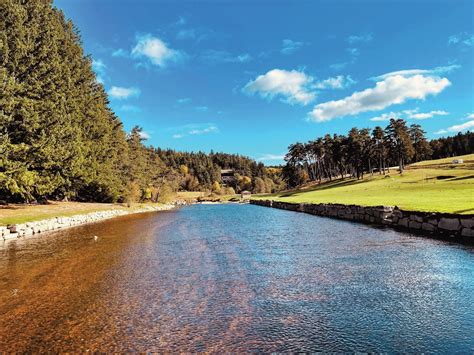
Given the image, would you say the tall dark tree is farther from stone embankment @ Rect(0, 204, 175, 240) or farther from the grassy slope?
stone embankment @ Rect(0, 204, 175, 240)

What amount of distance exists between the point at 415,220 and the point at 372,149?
79565 mm

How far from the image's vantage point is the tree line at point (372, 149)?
8694cm

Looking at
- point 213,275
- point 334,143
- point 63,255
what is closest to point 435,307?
point 213,275

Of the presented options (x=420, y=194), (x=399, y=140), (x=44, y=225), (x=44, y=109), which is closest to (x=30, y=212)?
(x=44, y=225)

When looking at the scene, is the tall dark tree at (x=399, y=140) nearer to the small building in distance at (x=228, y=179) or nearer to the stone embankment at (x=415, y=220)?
the stone embankment at (x=415, y=220)

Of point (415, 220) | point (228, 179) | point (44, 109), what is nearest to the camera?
point (415, 220)

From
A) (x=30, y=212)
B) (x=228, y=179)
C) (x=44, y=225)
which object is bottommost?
(x=44, y=225)

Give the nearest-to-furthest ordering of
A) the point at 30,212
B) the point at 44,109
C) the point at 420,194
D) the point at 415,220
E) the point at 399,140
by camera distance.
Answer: the point at 415,220, the point at 30,212, the point at 44,109, the point at 420,194, the point at 399,140

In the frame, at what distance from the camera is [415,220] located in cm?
1861

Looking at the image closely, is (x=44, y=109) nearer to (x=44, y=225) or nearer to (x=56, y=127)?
(x=56, y=127)

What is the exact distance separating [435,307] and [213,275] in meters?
5.90

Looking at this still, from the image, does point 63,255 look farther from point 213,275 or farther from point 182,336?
point 182,336

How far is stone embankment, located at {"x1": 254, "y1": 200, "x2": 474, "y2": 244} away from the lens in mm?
14875

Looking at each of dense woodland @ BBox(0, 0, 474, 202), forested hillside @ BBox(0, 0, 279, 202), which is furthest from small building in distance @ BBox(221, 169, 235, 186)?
forested hillside @ BBox(0, 0, 279, 202)
